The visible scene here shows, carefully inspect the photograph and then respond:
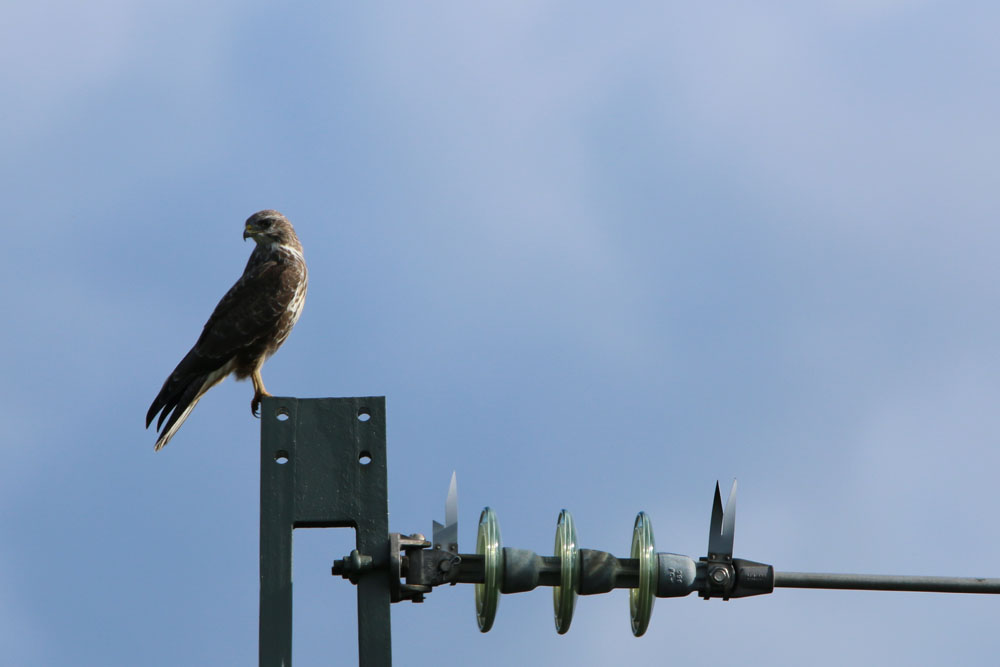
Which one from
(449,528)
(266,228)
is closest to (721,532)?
(449,528)

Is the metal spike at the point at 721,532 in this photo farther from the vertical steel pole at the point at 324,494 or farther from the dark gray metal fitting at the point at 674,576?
the vertical steel pole at the point at 324,494

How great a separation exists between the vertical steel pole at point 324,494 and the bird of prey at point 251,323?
12.8 feet

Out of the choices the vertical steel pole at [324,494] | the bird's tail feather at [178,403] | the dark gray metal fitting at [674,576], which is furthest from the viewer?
the bird's tail feather at [178,403]

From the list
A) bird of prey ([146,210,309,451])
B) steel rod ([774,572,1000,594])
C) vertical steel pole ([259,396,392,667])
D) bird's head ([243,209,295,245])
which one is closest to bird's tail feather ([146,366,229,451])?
bird of prey ([146,210,309,451])

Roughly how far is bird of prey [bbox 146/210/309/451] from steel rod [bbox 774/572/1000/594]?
180 inches

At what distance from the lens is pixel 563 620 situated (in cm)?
377

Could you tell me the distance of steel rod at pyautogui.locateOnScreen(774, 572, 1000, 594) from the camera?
12.3 ft

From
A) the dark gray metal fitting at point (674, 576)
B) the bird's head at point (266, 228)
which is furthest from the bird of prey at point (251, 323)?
the dark gray metal fitting at point (674, 576)

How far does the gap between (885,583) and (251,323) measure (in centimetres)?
518

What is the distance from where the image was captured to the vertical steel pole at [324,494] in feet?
11.2

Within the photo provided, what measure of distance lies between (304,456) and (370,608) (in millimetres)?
506

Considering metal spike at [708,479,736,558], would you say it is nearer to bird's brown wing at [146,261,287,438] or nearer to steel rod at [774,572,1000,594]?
steel rod at [774,572,1000,594]

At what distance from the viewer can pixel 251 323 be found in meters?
7.92

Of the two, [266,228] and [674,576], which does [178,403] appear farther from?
[674,576]
